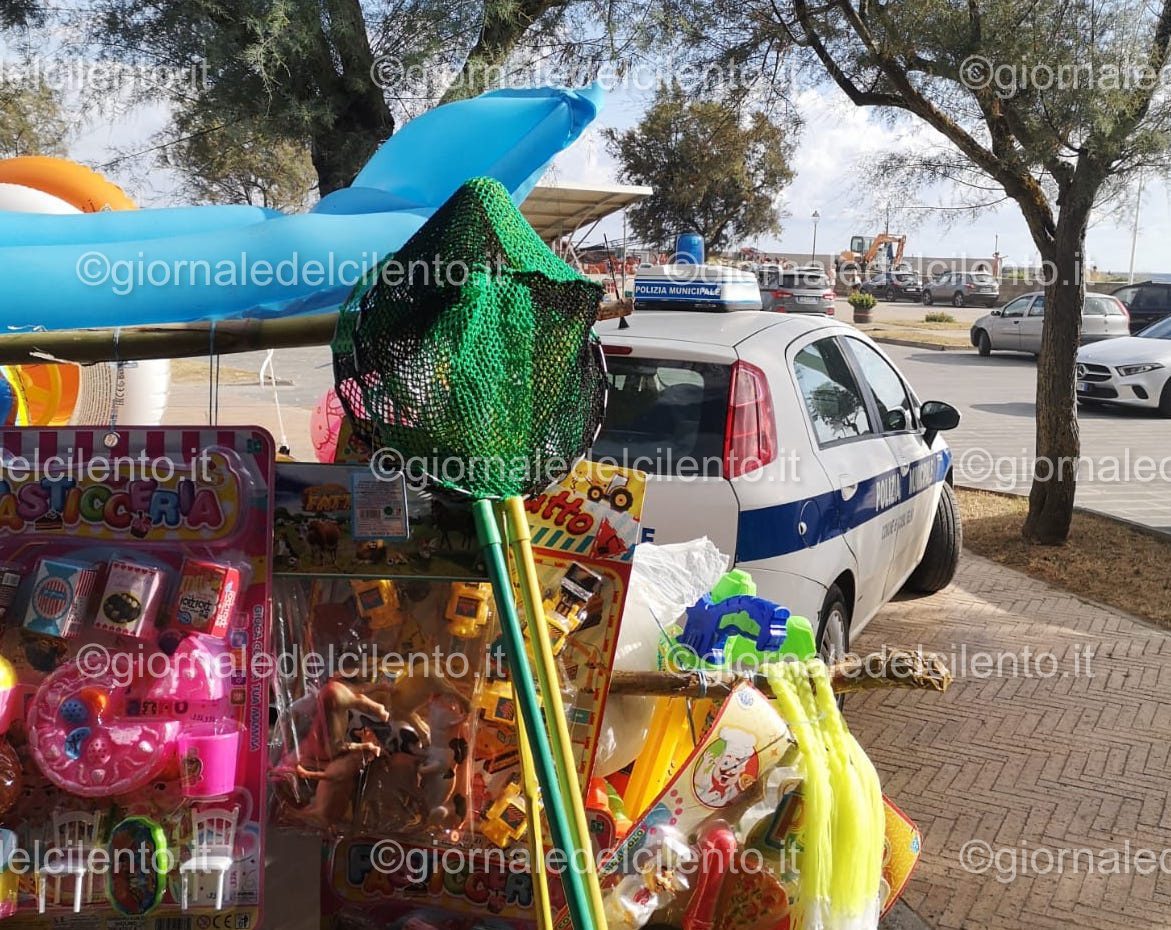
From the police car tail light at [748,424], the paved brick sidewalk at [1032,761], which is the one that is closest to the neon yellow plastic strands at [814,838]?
the paved brick sidewalk at [1032,761]

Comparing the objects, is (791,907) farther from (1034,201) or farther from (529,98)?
(1034,201)

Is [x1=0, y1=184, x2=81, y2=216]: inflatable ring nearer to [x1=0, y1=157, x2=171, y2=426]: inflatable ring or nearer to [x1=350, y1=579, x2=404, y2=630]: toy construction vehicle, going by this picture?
[x1=0, y1=157, x2=171, y2=426]: inflatable ring

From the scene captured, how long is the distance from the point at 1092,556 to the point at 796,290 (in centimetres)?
2444

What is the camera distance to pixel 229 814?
2.32 meters

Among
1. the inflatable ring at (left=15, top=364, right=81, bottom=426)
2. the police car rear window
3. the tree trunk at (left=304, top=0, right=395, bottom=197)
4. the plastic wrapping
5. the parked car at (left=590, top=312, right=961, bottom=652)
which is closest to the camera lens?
the plastic wrapping

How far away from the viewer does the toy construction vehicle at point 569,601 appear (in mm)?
2623

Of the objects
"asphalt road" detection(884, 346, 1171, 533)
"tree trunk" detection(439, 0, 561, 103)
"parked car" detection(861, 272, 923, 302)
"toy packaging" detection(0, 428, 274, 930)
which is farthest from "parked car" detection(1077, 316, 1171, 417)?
"parked car" detection(861, 272, 923, 302)

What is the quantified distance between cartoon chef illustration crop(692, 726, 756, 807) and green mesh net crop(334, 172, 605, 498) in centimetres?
84

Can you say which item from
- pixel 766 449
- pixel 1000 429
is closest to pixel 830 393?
pixel 766 449

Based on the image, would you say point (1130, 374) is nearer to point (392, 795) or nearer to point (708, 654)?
point (708, 654)

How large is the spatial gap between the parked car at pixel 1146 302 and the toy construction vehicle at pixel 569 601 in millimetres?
25822

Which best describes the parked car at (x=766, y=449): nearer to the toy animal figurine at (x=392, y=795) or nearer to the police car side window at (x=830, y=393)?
the police car side window at (x=830, y=393)

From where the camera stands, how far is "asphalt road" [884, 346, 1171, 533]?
11.1 metres

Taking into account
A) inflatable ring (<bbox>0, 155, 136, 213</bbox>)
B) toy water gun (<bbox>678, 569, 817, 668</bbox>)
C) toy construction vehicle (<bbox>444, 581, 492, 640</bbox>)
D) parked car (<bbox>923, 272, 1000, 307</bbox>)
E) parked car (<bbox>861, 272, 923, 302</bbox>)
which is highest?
parked car (<bbox>861, 272, 923, 302</bbox>)
